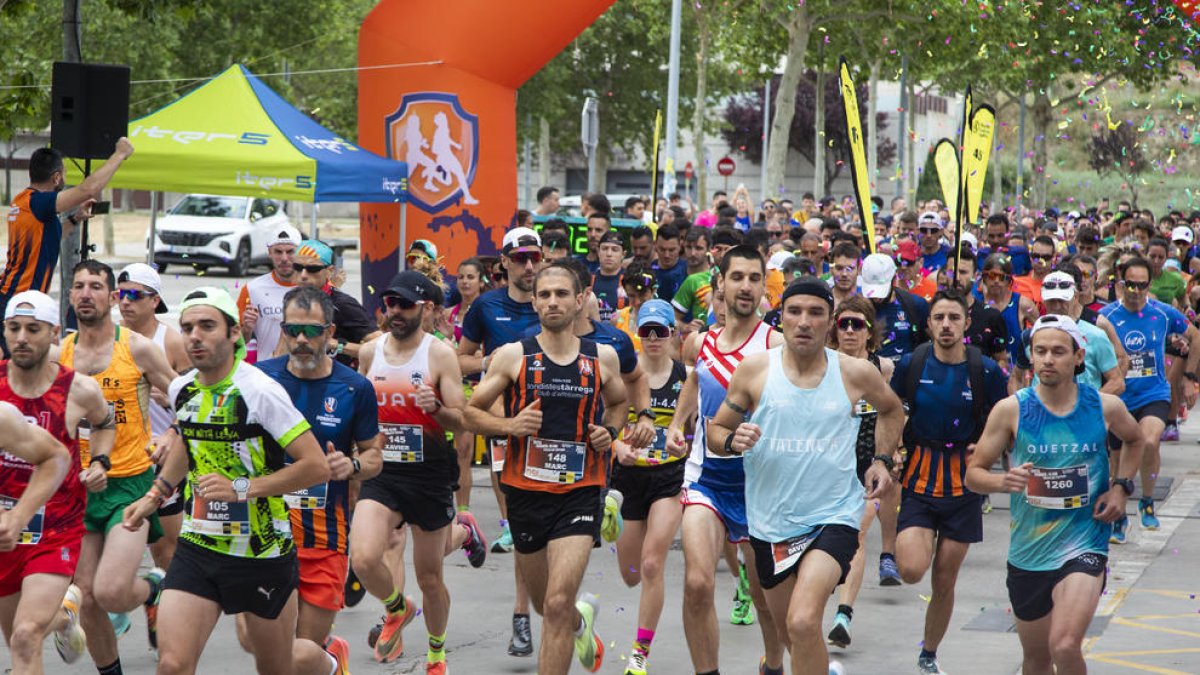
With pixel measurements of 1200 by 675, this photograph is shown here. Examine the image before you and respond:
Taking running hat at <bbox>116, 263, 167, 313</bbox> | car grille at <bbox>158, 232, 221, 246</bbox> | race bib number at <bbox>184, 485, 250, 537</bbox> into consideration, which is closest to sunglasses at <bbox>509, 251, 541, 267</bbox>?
running hat at <bbox>116, 263, 167, 313</bbox>

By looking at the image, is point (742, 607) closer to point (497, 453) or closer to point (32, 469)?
point (497, 453)

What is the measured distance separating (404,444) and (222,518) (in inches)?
79.8

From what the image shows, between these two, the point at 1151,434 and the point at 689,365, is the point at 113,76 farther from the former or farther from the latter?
the point at 1151,434

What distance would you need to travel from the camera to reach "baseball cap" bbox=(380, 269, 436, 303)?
792 cm

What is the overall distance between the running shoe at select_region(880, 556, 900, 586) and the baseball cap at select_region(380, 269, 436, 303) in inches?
136

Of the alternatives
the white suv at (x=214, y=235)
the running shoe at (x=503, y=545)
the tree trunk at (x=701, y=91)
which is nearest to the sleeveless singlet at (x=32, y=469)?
the running shoe at (x=503, y=545)

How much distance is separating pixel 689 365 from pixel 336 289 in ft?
6.82

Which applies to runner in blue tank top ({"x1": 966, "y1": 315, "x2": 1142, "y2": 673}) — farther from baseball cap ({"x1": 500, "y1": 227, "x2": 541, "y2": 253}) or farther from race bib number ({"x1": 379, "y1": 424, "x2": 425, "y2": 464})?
baseball cap ({"x1": 500, "y1": 227, "x2": 541, "y2": 253})

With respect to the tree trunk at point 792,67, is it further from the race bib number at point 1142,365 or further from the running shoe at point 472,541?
the running shoe at point 472,541

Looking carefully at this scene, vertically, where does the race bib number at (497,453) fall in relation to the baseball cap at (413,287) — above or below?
below

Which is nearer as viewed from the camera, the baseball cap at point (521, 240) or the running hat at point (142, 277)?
the running hat at point (142, 277)

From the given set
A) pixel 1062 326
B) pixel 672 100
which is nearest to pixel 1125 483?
pixel 1062 326

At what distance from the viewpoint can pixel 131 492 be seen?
7414 millimetres

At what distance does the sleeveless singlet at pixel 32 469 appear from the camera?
6.36m
